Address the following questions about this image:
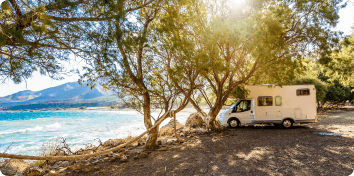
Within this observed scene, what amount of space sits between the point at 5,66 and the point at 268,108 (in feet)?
40.9

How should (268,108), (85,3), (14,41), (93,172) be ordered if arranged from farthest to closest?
(268,108)
(93,172)
(85,3)
(14,41)

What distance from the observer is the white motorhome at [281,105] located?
11227 millimetres

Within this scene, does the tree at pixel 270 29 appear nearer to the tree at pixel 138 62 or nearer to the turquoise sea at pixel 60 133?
the tree at pixel 138 62

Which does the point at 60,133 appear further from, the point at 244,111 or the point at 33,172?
the point at 244,111

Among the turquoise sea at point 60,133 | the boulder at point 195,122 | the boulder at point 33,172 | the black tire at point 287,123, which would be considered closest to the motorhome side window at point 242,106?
the black tire at point 287,123

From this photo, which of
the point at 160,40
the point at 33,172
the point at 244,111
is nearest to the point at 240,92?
the point at 244,111

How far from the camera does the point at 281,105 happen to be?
11.5 metres

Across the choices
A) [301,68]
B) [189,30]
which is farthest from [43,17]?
[301,68]

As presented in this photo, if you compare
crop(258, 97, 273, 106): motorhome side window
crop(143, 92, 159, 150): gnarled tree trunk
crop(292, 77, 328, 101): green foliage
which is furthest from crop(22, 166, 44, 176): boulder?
crop(292, 77, 328, 101): green foliage

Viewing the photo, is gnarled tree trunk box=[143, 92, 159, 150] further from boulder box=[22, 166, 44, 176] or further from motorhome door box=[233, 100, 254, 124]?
motorhome door box=[233, 100, 254, 124]

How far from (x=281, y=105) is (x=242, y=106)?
231cm

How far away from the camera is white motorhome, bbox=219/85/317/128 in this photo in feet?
36.8

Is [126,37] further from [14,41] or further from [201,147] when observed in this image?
[201,147]

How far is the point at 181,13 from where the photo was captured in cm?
812
